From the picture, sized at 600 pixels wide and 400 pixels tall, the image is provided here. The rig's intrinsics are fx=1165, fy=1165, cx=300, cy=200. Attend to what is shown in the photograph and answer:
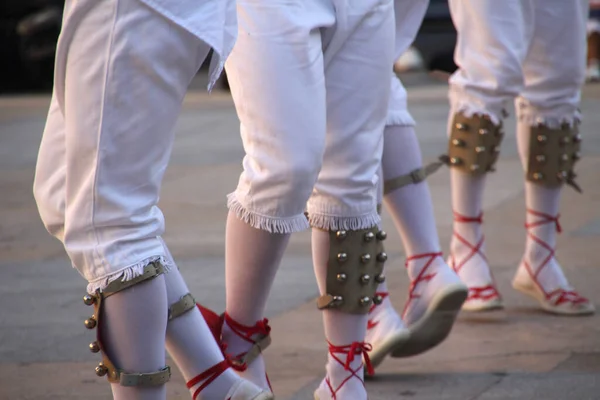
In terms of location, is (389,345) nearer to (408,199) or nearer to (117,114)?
(408,199)

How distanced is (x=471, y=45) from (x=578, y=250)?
132 centimetres

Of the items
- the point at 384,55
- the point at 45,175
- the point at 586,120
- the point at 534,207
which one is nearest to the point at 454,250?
the point at 534,207

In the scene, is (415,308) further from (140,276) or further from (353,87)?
(140,276)

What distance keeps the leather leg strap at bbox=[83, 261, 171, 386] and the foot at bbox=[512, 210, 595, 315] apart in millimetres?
1904

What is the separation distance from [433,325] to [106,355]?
1166 millimetres

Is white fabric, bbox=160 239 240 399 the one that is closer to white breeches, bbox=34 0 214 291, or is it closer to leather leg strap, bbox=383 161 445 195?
white breeches, bbox=34 0 214 291

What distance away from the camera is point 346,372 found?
2.54 m

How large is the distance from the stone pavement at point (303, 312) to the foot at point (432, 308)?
9cm

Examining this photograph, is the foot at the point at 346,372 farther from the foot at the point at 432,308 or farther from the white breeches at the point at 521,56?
the white breeches at the point at 521,56

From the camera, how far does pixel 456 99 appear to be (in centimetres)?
361

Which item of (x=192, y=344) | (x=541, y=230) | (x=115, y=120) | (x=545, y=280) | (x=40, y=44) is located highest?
(x=115, y=120)

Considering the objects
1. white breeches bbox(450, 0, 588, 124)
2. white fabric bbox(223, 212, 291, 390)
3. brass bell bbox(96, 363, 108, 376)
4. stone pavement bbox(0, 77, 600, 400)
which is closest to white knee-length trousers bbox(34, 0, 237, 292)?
brass bell bbox(96, 363, 108, 376)

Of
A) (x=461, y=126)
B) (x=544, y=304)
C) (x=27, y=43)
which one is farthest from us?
(x=27, y=43)

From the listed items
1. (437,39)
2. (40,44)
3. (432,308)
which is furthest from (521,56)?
(40,44)
